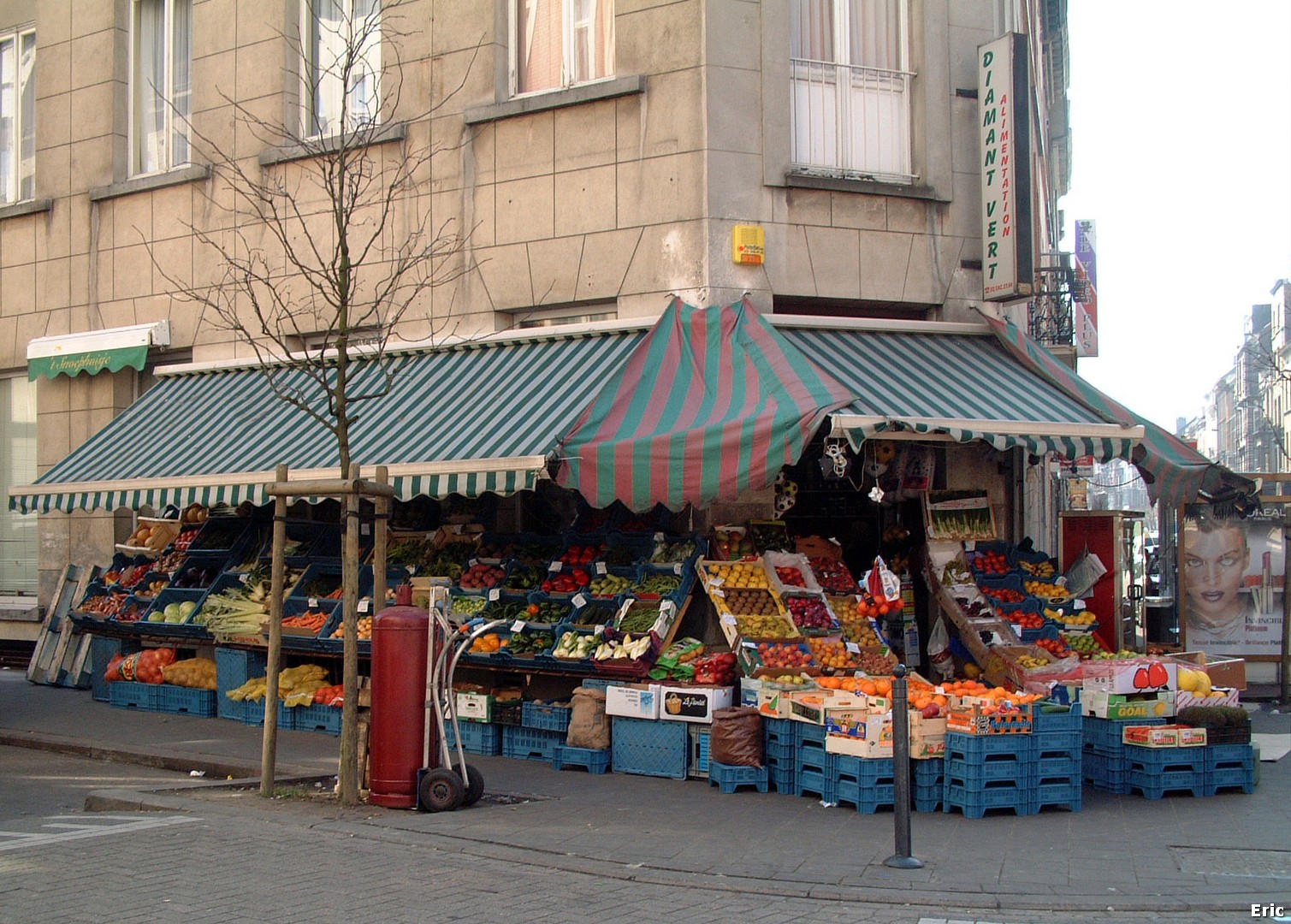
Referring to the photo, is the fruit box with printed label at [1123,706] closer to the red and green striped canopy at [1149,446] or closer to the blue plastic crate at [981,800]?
the blue plastic crate at [981,800]

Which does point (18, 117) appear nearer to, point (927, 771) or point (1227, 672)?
point (927, 771)

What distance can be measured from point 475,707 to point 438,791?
2.67 meters

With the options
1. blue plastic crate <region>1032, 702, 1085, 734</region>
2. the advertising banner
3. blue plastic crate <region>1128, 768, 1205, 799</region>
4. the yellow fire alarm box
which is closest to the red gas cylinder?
blue plastic crate <region>1032, 702, 1085, 734</region>

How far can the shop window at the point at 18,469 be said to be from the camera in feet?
60.4

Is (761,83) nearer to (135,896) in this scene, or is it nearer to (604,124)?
(604,124)

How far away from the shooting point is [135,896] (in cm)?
702

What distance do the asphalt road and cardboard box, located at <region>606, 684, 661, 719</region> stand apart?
7.95ft

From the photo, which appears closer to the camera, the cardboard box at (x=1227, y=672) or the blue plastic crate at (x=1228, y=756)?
the blue plastic crate at (x=1228, y=756)

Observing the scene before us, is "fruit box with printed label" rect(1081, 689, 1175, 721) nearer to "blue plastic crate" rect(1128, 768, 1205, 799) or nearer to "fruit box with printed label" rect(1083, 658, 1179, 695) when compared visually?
"fruit box with printed label" rect(1083, 658, 1179, 695)

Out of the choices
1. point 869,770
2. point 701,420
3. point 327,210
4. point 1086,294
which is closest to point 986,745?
point 869,770

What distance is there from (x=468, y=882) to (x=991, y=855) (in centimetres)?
308

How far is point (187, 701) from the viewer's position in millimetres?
14398

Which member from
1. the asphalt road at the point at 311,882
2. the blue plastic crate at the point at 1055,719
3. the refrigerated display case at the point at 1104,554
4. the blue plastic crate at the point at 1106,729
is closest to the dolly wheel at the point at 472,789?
the asphalt road at the point at 311,882

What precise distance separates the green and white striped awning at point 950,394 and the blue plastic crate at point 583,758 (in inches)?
129
